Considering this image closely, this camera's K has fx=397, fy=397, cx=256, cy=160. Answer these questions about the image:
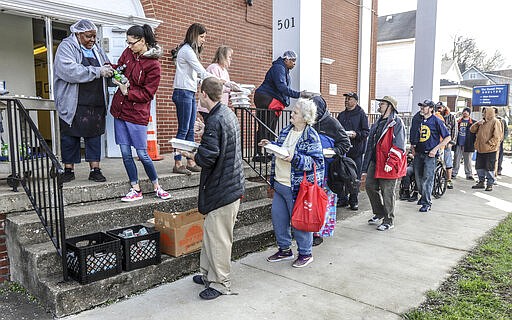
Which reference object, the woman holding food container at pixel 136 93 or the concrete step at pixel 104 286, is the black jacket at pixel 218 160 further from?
the woman holding food container at pixel 136 93

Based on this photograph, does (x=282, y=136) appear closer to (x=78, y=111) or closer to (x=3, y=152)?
(x=78, y=111)

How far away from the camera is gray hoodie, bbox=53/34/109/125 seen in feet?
12.8

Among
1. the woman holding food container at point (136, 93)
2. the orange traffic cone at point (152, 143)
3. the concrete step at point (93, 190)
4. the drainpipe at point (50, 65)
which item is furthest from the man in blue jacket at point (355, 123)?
the drainpipe at point (50, 65)

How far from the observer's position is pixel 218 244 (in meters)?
3.29

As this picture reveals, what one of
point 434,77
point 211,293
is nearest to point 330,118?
point 211,293

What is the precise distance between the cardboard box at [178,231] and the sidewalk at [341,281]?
0.30 m

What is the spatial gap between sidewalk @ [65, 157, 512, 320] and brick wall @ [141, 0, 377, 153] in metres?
4.19

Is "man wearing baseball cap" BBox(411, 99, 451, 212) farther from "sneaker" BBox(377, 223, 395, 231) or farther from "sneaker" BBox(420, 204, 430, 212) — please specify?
"sneaker" BBox(377, 223, 395, 231)

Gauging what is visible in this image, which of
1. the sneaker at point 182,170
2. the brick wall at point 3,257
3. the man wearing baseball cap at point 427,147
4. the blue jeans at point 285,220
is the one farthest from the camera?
the man wearing baseball cap at point 427,147

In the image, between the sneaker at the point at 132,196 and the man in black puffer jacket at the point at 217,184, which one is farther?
the sneaker at the point at 132,196

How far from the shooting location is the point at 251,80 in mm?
9312

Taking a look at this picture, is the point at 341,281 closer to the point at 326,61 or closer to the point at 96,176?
the point at 96,176

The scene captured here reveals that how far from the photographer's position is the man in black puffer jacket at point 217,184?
3207 mm

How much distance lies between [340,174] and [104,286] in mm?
2705
